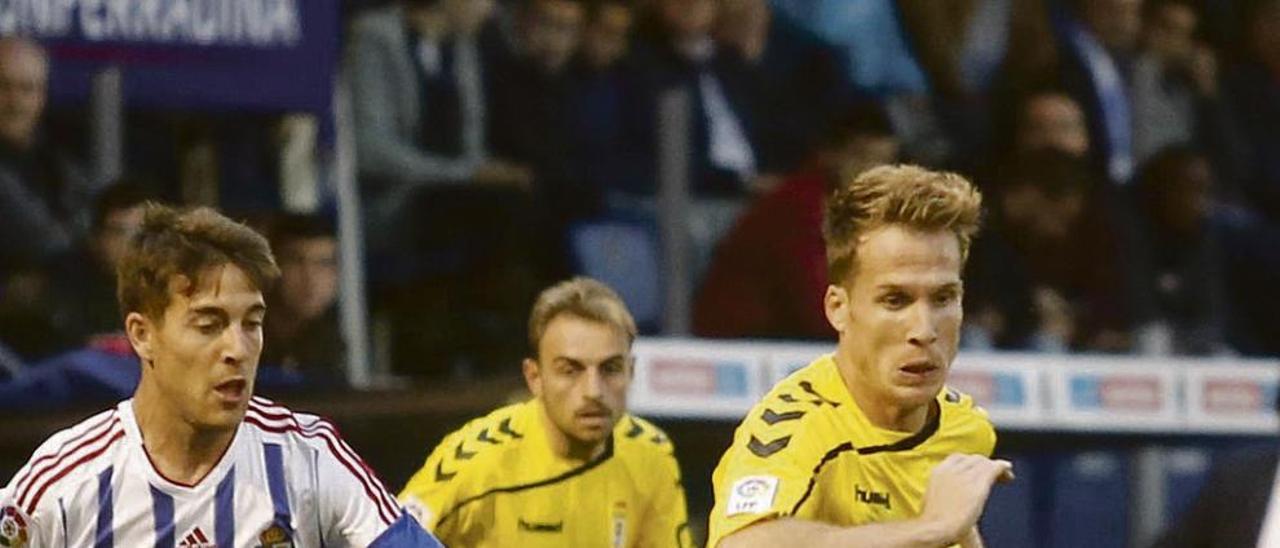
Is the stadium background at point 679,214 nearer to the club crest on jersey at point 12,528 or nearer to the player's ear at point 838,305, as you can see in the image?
the club crest on jersey at point 12,528

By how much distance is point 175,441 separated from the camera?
5.82 meters

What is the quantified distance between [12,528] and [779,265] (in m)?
5.24

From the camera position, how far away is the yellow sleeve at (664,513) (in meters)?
7.79

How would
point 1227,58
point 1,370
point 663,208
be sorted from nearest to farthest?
point 1,370 → point 663,208 → point 1227,58

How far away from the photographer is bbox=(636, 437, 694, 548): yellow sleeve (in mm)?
7789

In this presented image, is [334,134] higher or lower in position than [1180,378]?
higher

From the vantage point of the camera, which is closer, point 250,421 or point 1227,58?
point 250,421

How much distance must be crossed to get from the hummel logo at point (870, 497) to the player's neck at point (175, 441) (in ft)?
A: 4.00

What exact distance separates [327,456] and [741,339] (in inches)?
193

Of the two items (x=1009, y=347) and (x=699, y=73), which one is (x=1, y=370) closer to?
(x=699, y=73)

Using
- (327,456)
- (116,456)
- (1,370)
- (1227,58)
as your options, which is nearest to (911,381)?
(327,456)

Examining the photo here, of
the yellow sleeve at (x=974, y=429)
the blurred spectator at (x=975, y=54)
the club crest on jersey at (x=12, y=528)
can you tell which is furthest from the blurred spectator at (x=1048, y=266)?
the club crest on jersey at (x=12, y=528)

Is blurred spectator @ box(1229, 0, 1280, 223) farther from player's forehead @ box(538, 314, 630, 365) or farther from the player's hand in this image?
the player's hand

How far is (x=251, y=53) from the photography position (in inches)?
372
